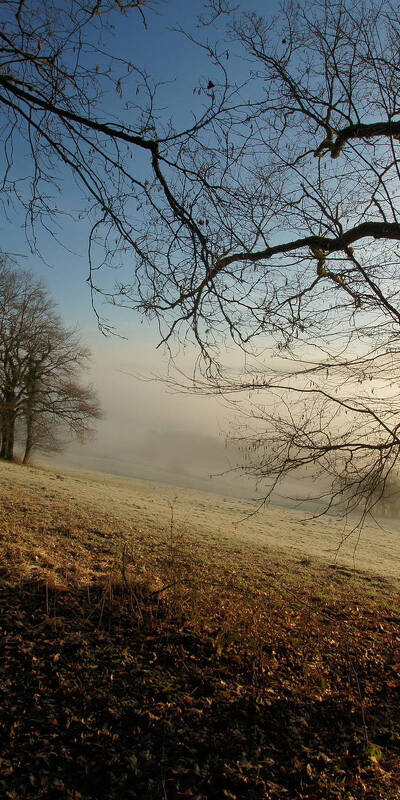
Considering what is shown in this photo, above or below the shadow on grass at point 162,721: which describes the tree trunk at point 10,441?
above

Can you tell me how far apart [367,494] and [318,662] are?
1.97 meters

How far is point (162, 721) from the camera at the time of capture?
2.58m

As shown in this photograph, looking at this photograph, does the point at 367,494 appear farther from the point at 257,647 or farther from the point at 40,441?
the point at 40,441

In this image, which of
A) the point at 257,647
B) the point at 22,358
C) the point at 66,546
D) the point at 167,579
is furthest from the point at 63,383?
the point at 257,647

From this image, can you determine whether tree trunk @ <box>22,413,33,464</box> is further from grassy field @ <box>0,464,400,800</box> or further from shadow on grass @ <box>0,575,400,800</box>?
shadow on grass @ <box>0,575,400,800</box>

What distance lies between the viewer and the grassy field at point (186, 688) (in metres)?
2.23

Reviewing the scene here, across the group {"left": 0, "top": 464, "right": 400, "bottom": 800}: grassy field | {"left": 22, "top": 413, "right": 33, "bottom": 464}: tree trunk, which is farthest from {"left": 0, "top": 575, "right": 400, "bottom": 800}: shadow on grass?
{"left": 22, "top": 413, "right": 33, "bottom": 464}: tree trunk

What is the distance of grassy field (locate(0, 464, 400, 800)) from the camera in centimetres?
223

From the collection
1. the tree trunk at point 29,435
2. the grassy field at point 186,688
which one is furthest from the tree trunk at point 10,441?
the grassy field at point 186,688

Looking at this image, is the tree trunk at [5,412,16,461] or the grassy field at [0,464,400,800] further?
the tree trunk at [5,412,16,461]

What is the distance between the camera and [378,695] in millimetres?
3281

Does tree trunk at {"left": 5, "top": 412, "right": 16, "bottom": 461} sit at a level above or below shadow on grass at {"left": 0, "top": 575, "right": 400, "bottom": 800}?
above

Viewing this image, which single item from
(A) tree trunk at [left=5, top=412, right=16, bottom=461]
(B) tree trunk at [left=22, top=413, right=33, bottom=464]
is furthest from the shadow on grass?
(A) tree trunk at [left=5, top=412, right=16, bottom=461]

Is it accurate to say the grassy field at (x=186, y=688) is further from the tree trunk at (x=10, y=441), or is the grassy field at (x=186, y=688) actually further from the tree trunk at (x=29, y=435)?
the tree trunk at (x=10, y=441)
